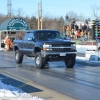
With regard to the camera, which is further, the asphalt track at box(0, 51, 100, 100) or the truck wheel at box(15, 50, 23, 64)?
the truck wheel at box(15, 50, 23, 64)

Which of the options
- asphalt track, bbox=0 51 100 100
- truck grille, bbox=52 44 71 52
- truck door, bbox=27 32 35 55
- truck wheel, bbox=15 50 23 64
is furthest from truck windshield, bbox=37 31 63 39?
asphalt track, bbox=0 51 100 100

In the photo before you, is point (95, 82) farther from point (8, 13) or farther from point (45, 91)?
point (8, 13)

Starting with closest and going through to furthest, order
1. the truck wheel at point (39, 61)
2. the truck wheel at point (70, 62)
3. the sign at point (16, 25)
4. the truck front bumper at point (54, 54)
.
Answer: the truck front bumper at point (54, 54), the truck wheel at point (39, 61), the truck wheel at point (70, 62), the sign at point (16, 25)

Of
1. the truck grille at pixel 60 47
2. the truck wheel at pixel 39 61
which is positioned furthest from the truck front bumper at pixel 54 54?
the truck wheel at pixel 39 61

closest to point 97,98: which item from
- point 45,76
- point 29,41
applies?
point 45,76

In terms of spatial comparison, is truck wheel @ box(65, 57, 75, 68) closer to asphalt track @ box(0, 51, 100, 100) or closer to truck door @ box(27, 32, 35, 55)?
truck door @ box(27, 32, 35, 55)

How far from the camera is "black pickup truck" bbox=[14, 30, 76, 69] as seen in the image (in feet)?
51.8

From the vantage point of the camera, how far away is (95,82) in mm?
11492

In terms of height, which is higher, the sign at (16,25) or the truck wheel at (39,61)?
the sign at (16,25)

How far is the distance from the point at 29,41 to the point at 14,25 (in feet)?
75.7

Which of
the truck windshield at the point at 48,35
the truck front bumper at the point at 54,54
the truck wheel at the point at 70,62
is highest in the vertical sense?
the truck windshield at the point at 48,35

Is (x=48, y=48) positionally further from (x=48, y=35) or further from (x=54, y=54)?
(x=48, y=35)

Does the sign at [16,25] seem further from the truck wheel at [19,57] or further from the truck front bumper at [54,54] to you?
the truck front bumper at [54,54]

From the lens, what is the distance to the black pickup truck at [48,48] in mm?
15773
